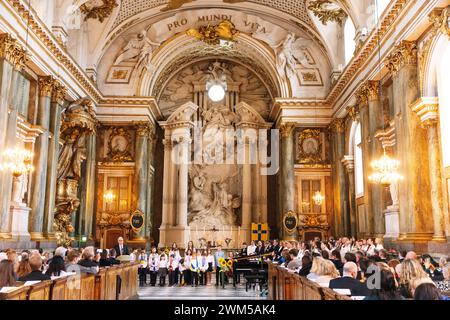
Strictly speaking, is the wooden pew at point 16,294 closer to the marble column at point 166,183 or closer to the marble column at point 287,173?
the marble column at point 287,173

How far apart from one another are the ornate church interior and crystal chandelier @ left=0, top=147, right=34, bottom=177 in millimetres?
56

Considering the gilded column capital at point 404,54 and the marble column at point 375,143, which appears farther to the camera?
the marble column at point 375,143

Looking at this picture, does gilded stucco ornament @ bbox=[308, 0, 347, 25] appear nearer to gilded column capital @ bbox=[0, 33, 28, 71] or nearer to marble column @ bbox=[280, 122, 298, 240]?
marble column @ bbox=[280, 122, 298, 240]

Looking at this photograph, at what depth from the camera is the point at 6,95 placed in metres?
11.7

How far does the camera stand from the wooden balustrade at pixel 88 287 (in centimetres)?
503

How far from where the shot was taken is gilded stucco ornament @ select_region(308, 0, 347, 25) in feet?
61.2

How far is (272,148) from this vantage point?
23953 mm

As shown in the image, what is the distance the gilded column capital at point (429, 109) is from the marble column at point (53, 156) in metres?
11.5

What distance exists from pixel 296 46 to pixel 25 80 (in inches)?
496

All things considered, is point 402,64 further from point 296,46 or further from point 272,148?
point 272,148

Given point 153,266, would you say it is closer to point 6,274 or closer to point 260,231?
point 260,231

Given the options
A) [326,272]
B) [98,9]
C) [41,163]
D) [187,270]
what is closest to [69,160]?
[41,163]

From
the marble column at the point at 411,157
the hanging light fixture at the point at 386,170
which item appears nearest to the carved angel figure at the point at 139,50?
the marble column at the point at 411,157

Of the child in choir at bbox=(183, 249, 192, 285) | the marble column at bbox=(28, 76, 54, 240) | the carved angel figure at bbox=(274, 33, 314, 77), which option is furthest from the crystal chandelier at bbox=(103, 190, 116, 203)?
the carved angel figure at bbox=(274, 33, 314, 77)
